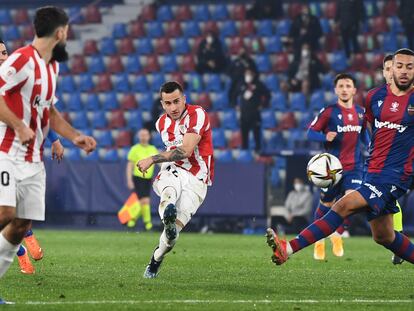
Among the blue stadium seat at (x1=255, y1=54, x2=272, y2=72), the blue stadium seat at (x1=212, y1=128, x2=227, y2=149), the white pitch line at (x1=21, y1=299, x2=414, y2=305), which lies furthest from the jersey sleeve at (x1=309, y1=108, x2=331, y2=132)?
the blue stadium seat at (x1=255, y1=54, x2=272, y2=72)

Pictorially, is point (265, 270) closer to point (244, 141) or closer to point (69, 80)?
point (244, 141)

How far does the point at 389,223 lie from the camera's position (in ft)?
31.8

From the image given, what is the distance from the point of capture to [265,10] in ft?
91.2

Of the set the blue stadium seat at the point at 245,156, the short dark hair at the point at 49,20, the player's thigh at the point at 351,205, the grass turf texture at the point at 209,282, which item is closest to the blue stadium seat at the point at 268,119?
the blue stadium seat at the point at 245,156

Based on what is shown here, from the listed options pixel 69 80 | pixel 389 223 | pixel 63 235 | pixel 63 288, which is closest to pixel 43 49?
pixel 63 288

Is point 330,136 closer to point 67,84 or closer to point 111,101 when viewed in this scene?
point 111,101

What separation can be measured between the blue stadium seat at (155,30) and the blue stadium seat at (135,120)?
2.82 m

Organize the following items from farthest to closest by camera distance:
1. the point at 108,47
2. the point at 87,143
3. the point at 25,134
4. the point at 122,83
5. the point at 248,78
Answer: the point at 108,47, the point at 122,83, the point at 248,78, the point at 87,143, the point at 25,134

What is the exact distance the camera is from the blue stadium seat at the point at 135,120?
27.1m

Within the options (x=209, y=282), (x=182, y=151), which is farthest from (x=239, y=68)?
(x=209, y=282)

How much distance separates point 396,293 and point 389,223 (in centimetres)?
61

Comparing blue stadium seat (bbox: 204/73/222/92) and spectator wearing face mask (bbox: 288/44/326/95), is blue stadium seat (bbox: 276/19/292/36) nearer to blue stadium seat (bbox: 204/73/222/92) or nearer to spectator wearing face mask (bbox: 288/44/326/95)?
blue stadium seat (bbox: 204/73/222/92)

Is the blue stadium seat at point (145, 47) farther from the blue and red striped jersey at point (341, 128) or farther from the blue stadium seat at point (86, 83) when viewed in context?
the blue and red striped jersey at point (341, 128)

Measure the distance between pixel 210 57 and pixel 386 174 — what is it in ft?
57.3
